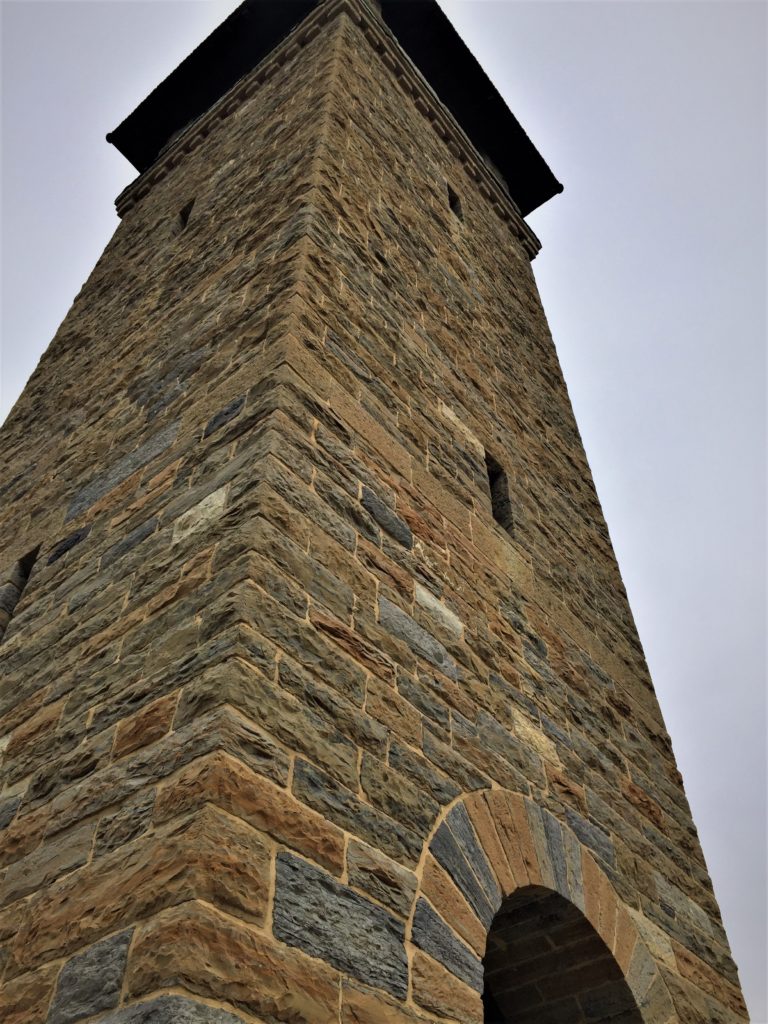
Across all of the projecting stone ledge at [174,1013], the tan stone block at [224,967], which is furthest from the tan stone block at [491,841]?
the projecting stone ledge at [174,1013]

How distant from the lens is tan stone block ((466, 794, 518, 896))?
2697 millimetres

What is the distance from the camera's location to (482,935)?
2480 millimetres

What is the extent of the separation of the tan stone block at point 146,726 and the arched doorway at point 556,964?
1.48 metres

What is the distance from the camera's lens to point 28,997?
6.48 ft

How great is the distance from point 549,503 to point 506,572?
1338 mm

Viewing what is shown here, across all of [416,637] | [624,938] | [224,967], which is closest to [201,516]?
[416,637]

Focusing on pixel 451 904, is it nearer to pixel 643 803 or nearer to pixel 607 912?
pixel 607 912

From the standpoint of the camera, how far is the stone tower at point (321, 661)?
6.58 ft

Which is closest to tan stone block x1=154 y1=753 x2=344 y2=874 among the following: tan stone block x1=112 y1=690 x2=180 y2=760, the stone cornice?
tan stone block x1=112 y1=690 x2=180 y2=760

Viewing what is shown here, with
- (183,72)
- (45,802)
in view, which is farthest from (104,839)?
(183,72)

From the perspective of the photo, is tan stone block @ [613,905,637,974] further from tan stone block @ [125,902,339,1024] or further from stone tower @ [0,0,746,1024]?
tan stone block @ [125,902,339,1024]

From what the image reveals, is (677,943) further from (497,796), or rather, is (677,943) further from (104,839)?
(104,839)

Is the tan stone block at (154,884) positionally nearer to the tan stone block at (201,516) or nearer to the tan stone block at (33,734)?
the tan stone block at (33,734)

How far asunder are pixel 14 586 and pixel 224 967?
2540 millimetres
